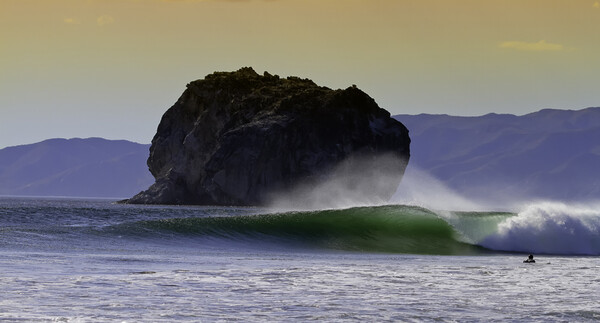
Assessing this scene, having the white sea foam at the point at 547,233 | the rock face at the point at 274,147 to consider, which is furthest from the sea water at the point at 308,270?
the rock face at the point at 274,147

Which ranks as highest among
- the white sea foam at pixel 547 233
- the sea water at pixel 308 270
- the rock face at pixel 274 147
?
the rock face at pixel 274 147

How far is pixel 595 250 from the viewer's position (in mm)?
47000

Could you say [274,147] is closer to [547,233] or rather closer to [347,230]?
[347,230]

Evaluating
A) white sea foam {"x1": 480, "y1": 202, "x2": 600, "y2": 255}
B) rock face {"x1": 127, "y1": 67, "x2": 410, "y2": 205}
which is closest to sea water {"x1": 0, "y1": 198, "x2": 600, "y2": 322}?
white sea foam {"x1": 480, "y1": 202, "x2": 600, "y2": 255}

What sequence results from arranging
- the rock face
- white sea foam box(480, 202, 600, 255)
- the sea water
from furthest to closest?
the rock face
white sea foam box(480, 202, 600, 255)
the sea water

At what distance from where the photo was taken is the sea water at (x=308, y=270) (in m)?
19.9

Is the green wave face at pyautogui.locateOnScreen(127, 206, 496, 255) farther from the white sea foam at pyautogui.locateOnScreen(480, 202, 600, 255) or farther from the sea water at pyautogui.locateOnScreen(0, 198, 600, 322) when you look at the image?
the white sea foam at pyautogui.locateOnScreen(480, 202, 600, 255)

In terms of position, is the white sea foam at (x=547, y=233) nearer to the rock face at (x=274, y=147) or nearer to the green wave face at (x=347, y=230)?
the green wave face at (x=347, y=230)

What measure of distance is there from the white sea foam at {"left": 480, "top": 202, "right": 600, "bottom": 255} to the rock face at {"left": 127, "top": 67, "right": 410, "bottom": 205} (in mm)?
112852

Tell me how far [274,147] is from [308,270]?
13967cm

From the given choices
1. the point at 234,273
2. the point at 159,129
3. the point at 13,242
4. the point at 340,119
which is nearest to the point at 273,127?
the point at 340,119

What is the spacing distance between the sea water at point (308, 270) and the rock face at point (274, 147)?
11127 centimetres

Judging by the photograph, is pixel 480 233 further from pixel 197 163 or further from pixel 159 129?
pixel 159 129

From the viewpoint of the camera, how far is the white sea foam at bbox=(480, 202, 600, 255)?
47125 mm
